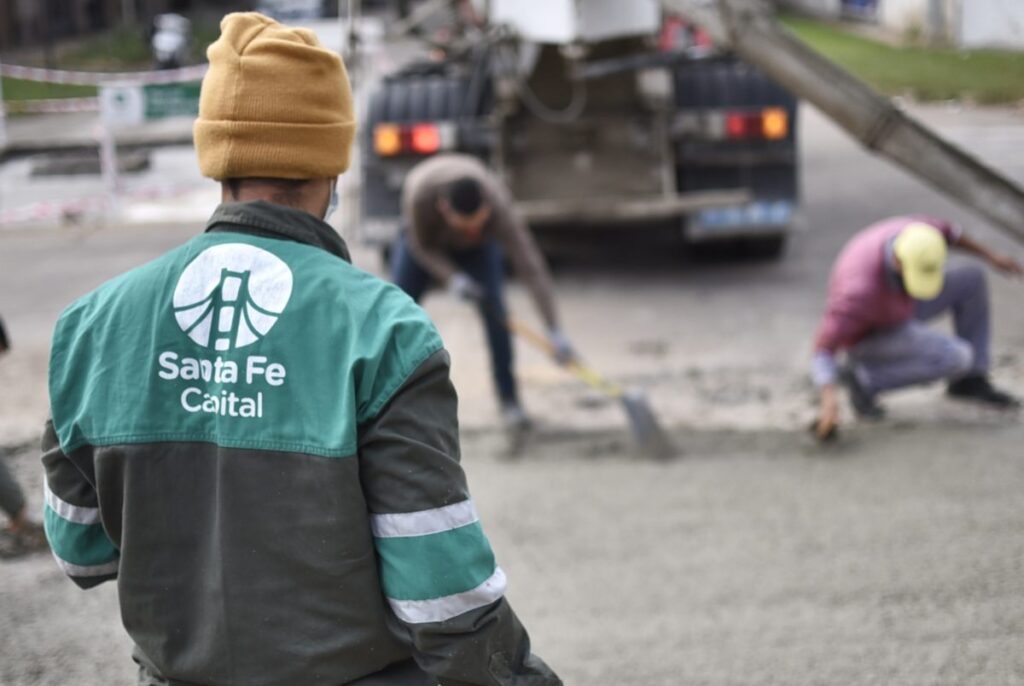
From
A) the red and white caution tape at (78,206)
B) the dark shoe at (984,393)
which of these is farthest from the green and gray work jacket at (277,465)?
the red and white caution tape at (78,206)

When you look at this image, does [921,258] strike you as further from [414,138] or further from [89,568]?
[89,568]

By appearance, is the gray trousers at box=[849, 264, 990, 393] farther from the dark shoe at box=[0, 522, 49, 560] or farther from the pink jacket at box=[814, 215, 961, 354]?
the dark shoe at box=[0, 522, 49, 560]

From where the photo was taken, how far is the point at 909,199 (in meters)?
10.3

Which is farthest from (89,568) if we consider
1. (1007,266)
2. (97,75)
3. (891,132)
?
(97,75)

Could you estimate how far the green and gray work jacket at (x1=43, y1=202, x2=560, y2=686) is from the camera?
67.2 inches

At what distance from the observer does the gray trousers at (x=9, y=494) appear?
4379 millimetres

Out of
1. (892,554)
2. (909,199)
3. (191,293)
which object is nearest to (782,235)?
(909,199)

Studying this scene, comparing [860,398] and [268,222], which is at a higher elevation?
[268,222]

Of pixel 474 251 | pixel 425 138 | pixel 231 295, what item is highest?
pixel 231 295

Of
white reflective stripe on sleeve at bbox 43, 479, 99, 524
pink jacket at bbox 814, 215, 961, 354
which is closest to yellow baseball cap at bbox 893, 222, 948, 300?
pink jacket at bbox 814, 215, 961, 354

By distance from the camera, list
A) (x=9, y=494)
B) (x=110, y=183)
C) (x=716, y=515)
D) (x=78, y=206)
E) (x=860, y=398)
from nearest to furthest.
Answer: (x=9, y=494) < (x=716, y=515) < (x=860, y=398) < (x=110, y=183) < (x=78, y=206)

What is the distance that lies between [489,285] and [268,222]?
435 cm

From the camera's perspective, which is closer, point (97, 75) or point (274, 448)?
point (274, 448)

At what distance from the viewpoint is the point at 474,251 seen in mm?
6102
